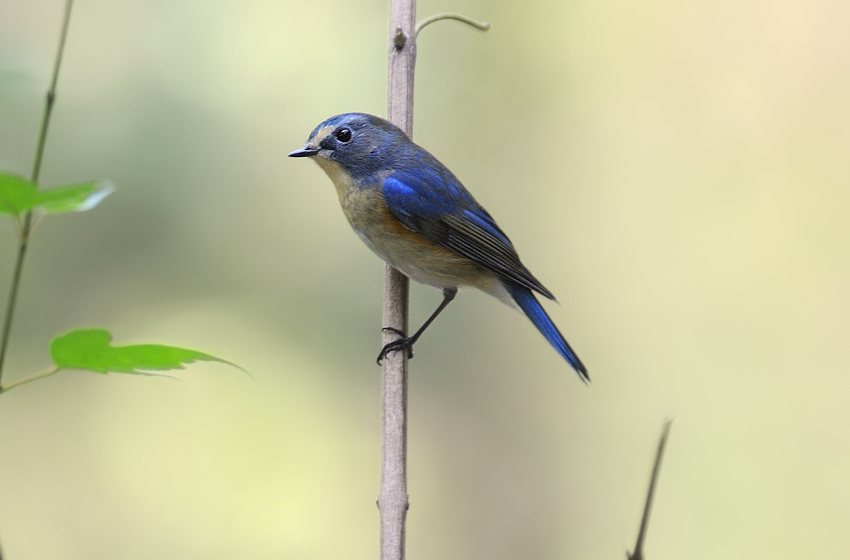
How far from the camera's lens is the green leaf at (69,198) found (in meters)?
0.85

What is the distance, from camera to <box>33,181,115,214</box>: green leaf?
2.78ft

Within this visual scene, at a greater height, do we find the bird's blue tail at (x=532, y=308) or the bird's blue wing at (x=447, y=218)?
the bird's blue wing at (x=447, y=218)

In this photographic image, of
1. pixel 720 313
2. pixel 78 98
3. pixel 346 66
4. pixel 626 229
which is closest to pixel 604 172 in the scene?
pixel 626 229

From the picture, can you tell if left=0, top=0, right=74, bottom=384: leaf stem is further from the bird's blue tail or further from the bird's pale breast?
the bird's blue tail

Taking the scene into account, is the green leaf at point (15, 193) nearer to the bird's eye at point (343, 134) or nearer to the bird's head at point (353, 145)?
the bird's head at point (353, 145)

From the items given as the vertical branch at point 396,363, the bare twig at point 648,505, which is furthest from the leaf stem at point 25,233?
the vertical branch at point 396,363

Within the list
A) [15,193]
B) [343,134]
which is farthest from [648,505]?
[343,134]

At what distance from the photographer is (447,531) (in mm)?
5289

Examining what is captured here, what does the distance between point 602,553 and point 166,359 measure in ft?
15.3

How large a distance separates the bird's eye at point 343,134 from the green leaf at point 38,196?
67.8 inches

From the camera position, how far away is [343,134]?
2588 mm

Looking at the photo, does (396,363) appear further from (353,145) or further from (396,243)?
(353,145)

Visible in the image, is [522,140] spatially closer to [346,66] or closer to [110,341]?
[346,66]

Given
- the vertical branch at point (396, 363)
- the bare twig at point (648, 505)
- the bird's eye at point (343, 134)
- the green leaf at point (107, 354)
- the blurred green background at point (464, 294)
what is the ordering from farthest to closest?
the blurred green background at point (464, 294), the bird's eye at point (343, 134), the vertical branch at point (396, 363), the green leaf at point (107, 354), the bare twig at point (648, 505)
